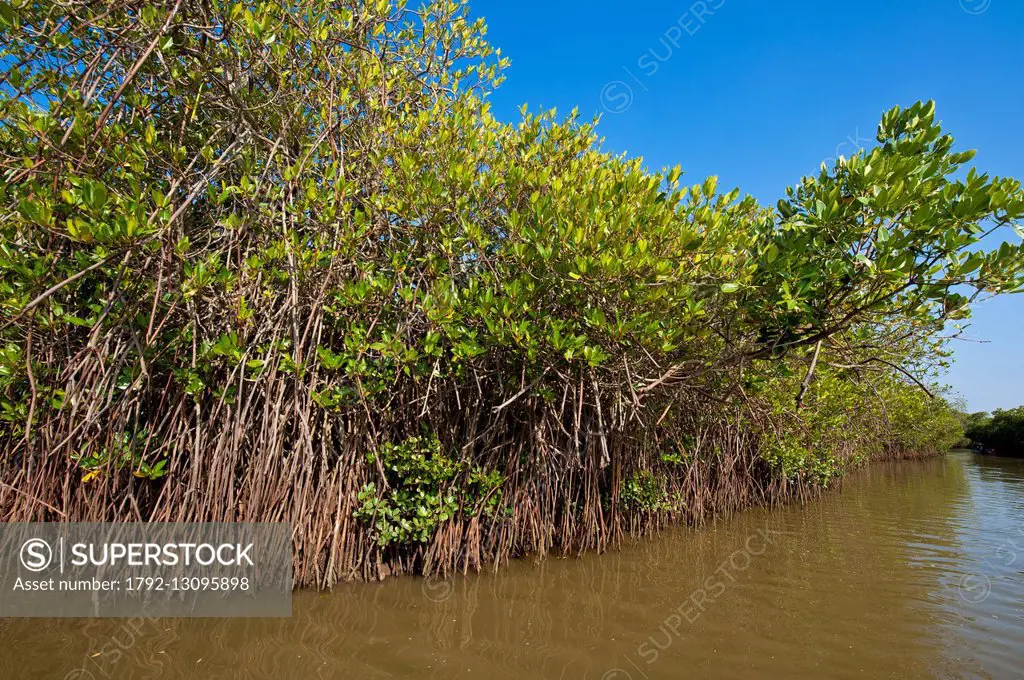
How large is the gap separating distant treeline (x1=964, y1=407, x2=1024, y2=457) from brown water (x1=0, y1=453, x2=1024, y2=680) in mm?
25684

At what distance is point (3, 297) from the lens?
268 cm

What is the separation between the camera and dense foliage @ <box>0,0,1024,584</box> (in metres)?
2.77

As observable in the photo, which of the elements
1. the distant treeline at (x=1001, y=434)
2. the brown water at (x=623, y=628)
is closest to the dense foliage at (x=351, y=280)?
the brown water at (x=623, y=628)

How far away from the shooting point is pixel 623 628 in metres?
2.95

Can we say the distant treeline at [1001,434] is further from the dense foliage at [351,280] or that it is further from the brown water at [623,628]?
the dense foliage at [351,280]

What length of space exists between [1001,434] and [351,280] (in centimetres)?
3262

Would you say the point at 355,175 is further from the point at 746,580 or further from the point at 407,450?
the point at 746,580

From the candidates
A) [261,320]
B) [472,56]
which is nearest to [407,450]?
[261,320]

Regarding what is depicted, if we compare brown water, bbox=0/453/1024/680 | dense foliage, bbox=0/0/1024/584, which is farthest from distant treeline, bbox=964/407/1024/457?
dense foliage, bbox=0/0/1024/584

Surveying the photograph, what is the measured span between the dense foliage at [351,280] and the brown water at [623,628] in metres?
0.51

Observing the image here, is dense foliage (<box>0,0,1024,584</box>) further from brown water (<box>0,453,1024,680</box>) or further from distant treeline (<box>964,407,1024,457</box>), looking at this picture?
distant treeline (<box>964,407,1024,457</box>)

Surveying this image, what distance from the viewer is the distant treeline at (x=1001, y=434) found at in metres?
22.1

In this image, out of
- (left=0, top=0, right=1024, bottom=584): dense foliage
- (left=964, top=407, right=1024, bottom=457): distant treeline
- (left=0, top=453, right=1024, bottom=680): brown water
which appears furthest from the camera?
(left=964, top=407, right=1024, bottom=457): distant treeline

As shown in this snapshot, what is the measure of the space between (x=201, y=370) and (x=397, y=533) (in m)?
1.77
